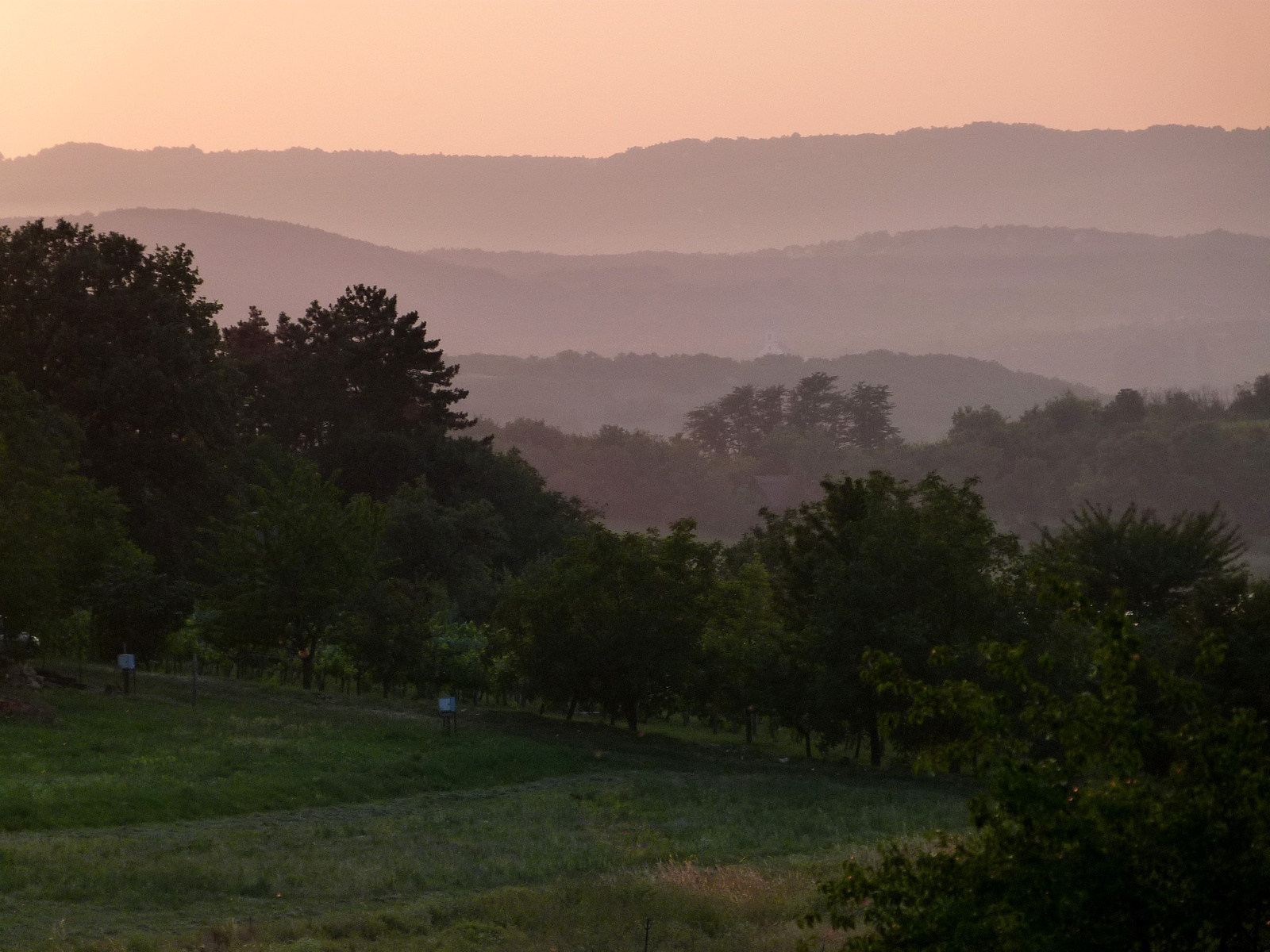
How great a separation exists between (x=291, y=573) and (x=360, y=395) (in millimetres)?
45128

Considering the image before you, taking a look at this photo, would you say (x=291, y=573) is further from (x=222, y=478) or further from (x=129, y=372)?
(x=222, y=478)

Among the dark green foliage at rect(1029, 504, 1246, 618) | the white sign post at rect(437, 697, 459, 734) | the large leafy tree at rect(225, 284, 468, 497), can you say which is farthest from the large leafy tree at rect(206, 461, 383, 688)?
the large leafy tree at rect(225, 284, 468, 497)

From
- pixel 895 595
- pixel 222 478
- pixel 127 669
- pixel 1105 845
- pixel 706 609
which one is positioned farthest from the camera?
pixel 222 478

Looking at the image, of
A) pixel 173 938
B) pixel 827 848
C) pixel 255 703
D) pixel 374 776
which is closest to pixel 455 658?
pixel 255 703

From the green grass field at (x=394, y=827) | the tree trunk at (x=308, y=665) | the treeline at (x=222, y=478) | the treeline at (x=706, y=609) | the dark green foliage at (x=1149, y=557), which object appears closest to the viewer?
the treeline at (x=706, y=609)

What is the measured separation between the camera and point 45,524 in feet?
157

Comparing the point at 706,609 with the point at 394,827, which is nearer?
the point at 394,827

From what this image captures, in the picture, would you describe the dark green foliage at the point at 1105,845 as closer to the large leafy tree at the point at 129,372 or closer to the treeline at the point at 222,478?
the treeline at the point at 222,478

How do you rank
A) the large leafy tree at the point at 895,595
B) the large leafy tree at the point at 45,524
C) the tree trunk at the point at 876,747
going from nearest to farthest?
the large leafy tree at the point at 45,524, the large leafy tree at the point at 895,595, the tree trunk at the point at 876,747

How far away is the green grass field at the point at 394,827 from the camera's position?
20453 mm

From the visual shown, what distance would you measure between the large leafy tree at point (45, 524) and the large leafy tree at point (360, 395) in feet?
98.9

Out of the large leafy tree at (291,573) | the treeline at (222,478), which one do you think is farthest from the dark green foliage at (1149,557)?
the treeline at (222,478)

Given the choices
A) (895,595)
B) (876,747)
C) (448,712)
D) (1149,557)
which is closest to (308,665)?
(448,712)

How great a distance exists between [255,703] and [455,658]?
12.6 metres
